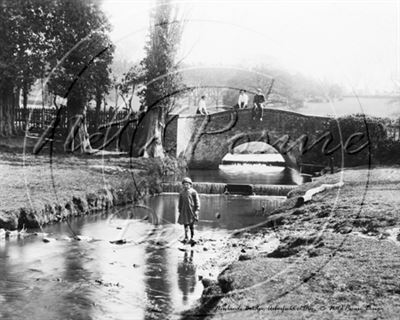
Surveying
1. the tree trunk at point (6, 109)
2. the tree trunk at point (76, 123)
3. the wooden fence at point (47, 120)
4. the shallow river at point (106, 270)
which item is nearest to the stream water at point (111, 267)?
the shallow river at point (106, 270)

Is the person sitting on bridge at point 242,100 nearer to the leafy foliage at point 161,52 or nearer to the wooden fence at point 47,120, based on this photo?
the leafy foliage at point 161,52

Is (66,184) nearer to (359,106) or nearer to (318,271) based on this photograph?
(318,271)

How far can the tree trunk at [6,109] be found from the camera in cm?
4056

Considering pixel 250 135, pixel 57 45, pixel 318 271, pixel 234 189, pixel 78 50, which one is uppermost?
pixel 57 45

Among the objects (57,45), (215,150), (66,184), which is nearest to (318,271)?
(66,184)

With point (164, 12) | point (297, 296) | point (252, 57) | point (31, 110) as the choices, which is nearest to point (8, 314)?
point (297, 296)

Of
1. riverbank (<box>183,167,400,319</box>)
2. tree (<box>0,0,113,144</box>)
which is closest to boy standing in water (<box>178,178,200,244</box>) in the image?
riverbank (<box>183,167,400,319</box>)

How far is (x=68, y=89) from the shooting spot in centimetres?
3847

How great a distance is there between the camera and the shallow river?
39.7 feet

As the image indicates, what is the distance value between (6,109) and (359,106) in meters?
33.9

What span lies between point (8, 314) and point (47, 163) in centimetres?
2092

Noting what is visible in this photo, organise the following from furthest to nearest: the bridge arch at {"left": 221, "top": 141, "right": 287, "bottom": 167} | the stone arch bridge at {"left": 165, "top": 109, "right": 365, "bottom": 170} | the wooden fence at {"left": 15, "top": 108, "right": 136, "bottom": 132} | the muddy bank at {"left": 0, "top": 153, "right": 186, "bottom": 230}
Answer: the bridge arch at {"left": 221, "top": 141, "right": 287, "bottom": 167}
the wooden fence at {"left": 15, "top": 108, "right": 136, "bottom": 132}
the stone arch bridge at {"left": 165, "top": 109, "right": 365, "bottom": 170}
the muddy bank at {"left": 0, "top": 153, "right": 186, "bottom": 230}

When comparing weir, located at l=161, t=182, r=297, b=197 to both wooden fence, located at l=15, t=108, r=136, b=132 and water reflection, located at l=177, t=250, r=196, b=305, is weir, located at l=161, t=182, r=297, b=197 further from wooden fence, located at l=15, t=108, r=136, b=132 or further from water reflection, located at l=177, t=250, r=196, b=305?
wooden fence, located at l=15, t=108, r=136, b=132

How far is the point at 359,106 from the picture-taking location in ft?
197
